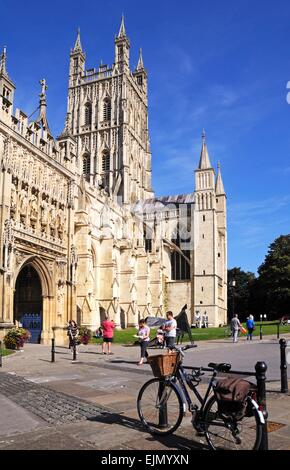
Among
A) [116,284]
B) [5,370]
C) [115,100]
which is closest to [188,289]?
[116,284]

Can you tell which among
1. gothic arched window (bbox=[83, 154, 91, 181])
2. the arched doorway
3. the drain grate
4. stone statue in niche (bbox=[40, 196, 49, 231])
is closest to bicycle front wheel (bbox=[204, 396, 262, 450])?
the drain grate

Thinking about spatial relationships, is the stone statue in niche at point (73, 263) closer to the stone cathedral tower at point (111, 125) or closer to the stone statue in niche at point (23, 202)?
the stone statue in niche at point (23, 202)

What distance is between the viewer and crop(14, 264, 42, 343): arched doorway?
2825 centimetres

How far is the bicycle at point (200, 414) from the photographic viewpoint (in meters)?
4.64

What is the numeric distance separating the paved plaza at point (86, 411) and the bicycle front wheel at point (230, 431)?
0.26 metres

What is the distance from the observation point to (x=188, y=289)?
185 feet

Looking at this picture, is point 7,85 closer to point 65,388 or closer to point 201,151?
point 65,388

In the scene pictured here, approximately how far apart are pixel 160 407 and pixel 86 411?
200 centimetres

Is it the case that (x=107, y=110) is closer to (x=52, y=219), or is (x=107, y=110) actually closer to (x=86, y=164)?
(x=86, y=164)

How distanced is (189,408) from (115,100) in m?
65.2

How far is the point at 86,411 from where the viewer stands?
7145 mm

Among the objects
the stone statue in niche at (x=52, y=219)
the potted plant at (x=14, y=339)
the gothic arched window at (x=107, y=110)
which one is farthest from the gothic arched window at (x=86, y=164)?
the potted plant at (x=14, y=339)

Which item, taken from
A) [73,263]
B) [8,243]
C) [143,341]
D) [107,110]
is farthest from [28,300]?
[107,110]
